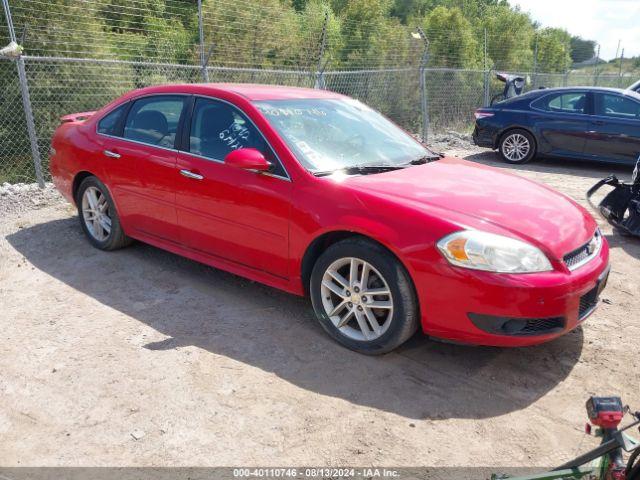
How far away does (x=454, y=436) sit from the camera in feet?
9.30

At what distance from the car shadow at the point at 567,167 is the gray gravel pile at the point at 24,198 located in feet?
24.2

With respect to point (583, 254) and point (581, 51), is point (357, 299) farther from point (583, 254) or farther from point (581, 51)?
point (581, 51)

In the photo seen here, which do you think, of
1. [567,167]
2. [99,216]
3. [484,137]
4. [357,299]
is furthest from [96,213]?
[567,167]

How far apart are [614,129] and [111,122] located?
8.16 m

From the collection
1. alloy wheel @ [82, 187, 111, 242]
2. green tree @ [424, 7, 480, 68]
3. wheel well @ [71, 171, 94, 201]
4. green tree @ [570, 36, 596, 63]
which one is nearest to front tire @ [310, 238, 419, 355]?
alloy wheel @ [82, 187, 111, 242]

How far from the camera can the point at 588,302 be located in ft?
11.1

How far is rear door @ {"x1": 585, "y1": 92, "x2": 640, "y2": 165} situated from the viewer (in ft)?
31.0

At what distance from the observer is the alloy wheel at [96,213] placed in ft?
17.3

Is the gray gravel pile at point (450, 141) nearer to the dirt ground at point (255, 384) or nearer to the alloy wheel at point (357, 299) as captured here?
the dirt ground at point (255, 384)

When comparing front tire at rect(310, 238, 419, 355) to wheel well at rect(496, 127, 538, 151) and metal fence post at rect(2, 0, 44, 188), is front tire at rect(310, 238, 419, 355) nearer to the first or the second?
metal fence post at rect(2, 0, 44, 188)

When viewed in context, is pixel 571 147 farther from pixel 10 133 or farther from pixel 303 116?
pixel 10 133

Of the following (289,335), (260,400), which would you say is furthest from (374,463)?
(289,335)

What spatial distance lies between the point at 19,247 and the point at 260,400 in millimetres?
3642

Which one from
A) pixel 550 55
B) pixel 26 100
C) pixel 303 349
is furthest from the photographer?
pixel 550 55
